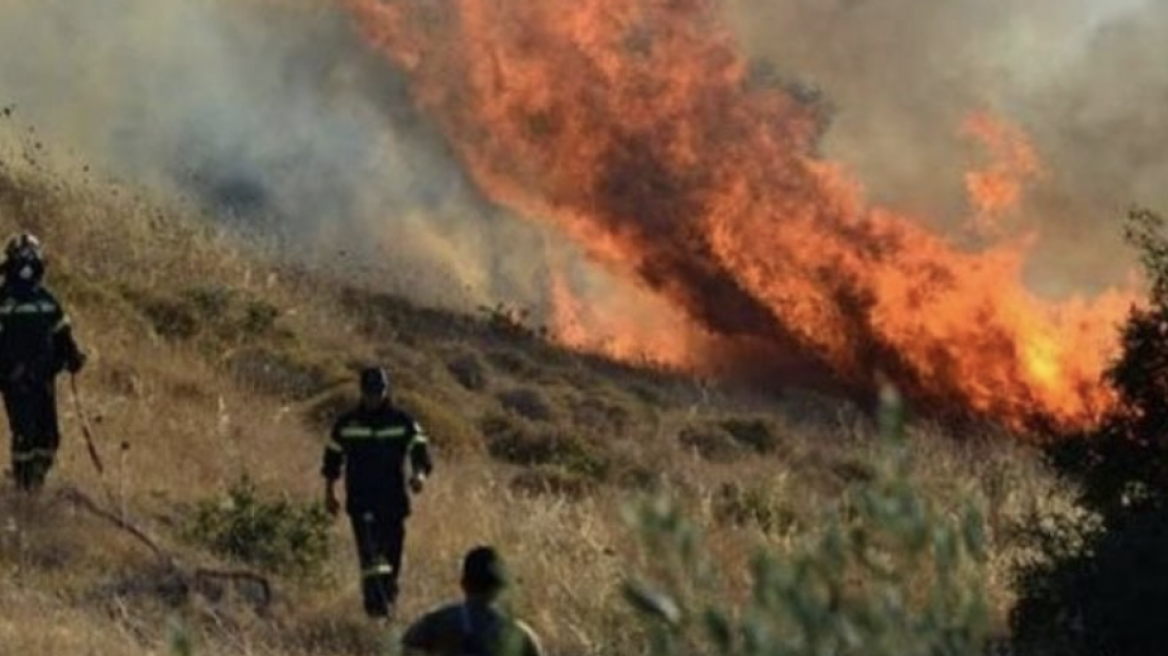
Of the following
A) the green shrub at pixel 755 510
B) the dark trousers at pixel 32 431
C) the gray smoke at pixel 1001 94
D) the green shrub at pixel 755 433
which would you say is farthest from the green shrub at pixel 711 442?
the dark trousers at pixel 32 431

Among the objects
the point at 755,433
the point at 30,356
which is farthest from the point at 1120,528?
the point at 755,433

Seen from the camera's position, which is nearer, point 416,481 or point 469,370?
point 416,481

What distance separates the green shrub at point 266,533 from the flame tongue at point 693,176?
1847 centimetres

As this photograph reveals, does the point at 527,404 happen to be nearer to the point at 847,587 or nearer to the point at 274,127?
the point at 274,127

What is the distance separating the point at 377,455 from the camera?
48.8 feet

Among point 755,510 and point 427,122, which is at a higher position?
point 427,122

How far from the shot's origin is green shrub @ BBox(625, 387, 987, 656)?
133 inches

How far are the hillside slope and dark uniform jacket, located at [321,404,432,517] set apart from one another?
1062 mm

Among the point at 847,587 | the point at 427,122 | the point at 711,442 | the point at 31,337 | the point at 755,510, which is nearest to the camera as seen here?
the point at 847,587

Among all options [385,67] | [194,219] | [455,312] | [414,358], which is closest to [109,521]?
[414,358]

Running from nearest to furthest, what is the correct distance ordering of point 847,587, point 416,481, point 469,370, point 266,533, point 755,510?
1. point 847,587
2. point 416,481
3. point 266,533
4. point 755,510
5. point 469,370

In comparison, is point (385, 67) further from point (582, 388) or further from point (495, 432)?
point (495, 432)

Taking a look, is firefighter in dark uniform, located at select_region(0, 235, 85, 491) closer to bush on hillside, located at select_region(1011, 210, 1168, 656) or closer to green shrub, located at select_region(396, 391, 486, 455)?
bush on hillside, located at select_region(1011, 210, 1168, 656)

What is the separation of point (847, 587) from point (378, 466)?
1132 centimetres
